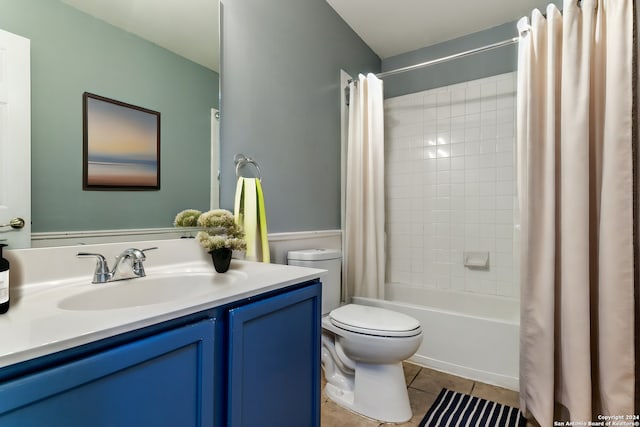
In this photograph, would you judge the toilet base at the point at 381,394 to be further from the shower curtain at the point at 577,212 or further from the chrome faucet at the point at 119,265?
the chrome faucet at the point at 119,265

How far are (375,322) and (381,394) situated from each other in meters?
0.33

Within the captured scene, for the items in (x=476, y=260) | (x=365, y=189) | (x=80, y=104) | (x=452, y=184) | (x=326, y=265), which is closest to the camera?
(x=80, y=104)

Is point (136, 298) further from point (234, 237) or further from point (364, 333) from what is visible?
point (364, 333)

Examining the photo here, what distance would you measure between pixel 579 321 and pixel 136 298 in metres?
1.74

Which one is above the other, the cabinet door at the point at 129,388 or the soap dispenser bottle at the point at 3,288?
the soap dispenser bottle at the point at 3,288

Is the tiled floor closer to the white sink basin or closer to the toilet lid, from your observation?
the toilet lid

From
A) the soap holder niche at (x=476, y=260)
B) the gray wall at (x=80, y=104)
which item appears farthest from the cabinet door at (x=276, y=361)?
the soap holder niche at (x=476, y=260)

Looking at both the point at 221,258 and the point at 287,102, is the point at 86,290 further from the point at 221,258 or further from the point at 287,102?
the point at 287,102

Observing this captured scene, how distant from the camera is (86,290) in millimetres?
890

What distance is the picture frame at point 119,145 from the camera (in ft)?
3.36

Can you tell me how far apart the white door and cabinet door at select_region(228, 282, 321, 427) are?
2.18ft

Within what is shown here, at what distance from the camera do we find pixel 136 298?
38.7 inches

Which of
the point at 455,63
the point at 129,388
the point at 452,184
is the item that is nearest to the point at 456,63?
the point at 455,63

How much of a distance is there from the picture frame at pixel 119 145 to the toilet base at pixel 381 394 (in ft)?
4.19
